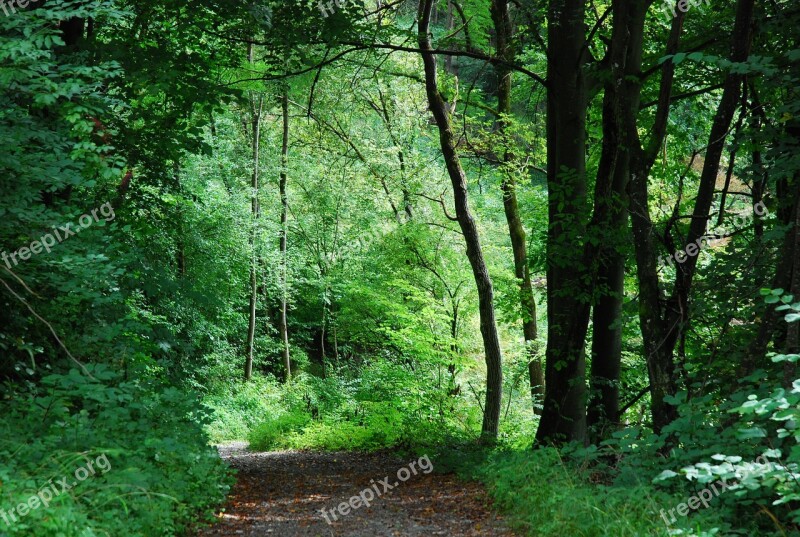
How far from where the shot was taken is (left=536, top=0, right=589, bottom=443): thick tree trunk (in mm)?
7941

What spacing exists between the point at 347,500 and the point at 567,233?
3895 mm

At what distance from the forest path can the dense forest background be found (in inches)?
13.8

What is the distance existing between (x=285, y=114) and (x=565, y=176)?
14.8 meters

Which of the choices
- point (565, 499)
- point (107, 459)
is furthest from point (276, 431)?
point (565, 499)

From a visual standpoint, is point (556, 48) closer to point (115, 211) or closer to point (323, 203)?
point (115, 211)

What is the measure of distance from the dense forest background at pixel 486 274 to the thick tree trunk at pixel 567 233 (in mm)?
30

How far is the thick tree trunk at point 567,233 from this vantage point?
7.94m

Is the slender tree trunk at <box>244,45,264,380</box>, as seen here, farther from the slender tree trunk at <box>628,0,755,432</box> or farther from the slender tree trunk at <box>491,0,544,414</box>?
the slender tree trunk at <box>628,0,755,432</box>

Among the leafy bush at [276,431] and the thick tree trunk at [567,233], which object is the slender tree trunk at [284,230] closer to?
the leafy bush at [276,431]

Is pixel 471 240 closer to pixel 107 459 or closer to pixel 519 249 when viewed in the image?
pixel 519 249

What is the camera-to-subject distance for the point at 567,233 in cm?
782

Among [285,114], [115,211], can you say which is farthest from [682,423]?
[285,114]

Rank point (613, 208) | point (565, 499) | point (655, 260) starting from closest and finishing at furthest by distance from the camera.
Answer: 1. point (565, 499)
2. point (655, 260)
3. point (613, 208)

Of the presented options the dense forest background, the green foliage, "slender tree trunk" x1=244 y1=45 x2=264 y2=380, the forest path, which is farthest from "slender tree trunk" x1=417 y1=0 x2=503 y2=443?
"slender tree trunk" x1=244 y1=45 x2=264 y2=380
